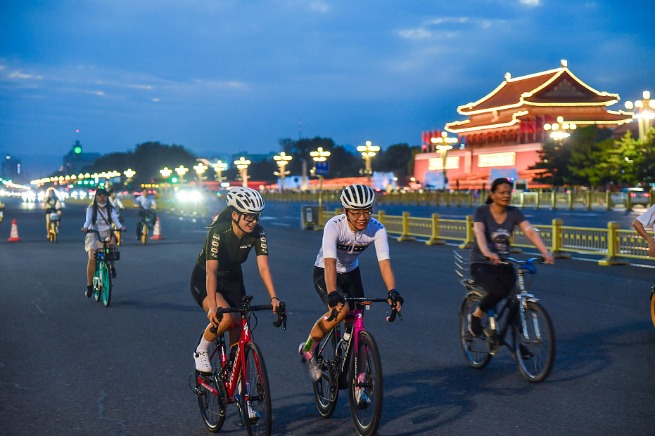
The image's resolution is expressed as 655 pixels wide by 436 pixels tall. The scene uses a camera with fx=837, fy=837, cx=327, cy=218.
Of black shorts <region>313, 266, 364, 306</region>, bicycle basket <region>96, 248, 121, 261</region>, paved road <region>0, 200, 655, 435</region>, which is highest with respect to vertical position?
black shorts <region>313, 266, 364, 306</region>

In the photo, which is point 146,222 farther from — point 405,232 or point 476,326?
point 476,326

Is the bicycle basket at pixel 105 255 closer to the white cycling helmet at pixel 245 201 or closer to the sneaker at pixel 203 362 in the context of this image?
the sneaker at pixel 203 362

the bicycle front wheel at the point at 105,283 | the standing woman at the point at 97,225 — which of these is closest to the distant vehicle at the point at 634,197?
the standing woman at the point at 97,225

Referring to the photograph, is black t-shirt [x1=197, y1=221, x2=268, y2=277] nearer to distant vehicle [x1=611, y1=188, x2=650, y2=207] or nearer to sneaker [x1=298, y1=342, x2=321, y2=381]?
sneaker [x1=298, y1=342, x2=321, y2=381]

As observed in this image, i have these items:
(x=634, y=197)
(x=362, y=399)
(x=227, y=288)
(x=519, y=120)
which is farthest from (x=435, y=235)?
(x=519, y=120)

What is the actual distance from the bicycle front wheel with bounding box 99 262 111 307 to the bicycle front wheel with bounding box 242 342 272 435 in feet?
22.8

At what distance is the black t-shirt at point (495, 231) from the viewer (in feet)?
23.4

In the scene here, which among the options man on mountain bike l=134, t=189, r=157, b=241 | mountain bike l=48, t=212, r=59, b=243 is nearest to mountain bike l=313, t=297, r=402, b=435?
man on mountain bike l=134, t=189, r=157, b=241

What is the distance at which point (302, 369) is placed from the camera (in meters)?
7.43

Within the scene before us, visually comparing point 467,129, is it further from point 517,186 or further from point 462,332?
point 462,332

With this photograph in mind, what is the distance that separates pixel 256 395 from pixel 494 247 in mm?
2934

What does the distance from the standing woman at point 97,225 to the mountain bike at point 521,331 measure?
6.49 m

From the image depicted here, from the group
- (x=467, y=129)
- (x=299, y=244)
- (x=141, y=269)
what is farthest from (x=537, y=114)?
(x=141, y=269)

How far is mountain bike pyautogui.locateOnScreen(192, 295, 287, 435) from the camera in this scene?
488cm
